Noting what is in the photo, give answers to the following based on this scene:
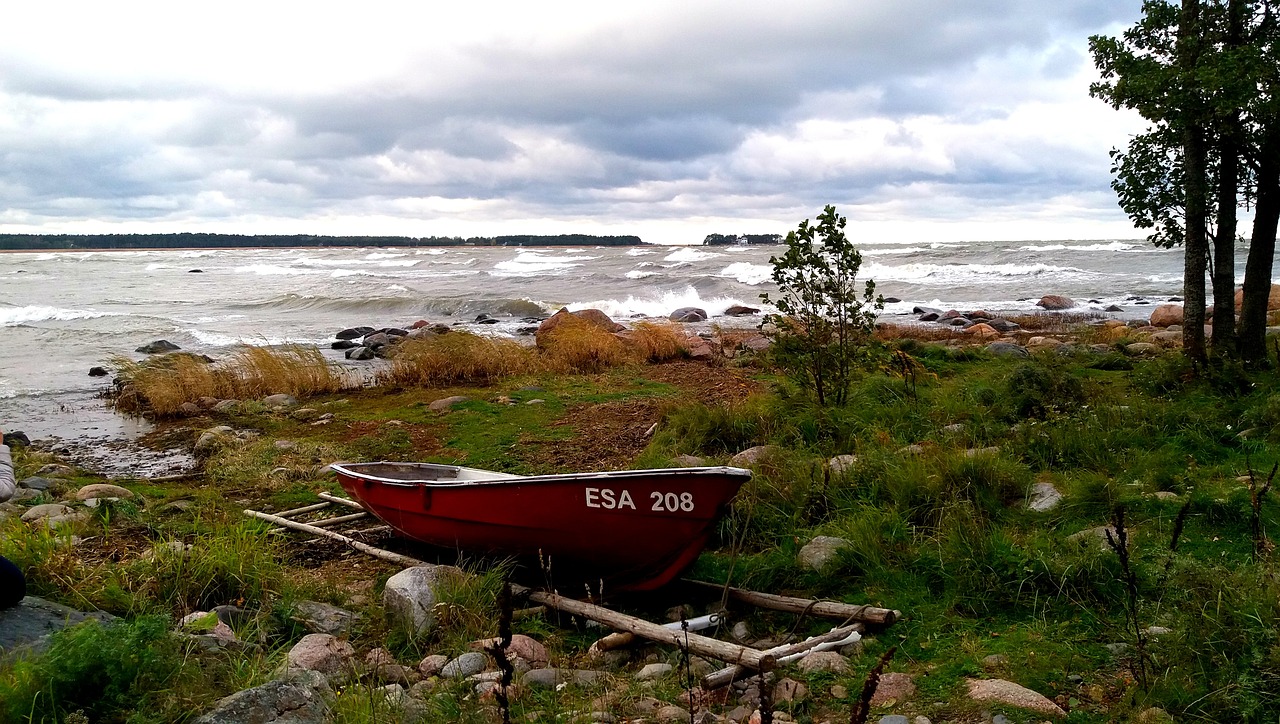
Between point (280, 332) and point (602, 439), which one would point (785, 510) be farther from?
point (280, 332)

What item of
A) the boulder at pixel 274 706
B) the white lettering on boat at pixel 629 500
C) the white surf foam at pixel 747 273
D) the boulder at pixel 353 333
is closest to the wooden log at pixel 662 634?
the white lettering on boat at pixel 629 500

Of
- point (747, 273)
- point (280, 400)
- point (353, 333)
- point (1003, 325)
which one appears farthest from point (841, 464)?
point (747, 273)

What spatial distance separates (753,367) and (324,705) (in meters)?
12.1

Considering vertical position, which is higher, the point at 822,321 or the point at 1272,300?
the point at 822,321

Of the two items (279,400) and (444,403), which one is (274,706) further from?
(279,400)

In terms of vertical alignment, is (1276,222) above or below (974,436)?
above

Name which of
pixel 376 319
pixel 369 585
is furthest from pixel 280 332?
pixel 369 585

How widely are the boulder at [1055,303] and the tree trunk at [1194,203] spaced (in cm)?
2215

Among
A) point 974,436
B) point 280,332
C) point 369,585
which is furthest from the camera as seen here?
point 280,332

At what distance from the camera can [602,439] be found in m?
10.1

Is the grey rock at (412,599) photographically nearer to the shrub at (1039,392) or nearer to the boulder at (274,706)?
the boulder at (274,706)

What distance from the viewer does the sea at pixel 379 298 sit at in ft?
61.0

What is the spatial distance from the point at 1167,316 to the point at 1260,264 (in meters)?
14.7

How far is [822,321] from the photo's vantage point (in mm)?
9211
